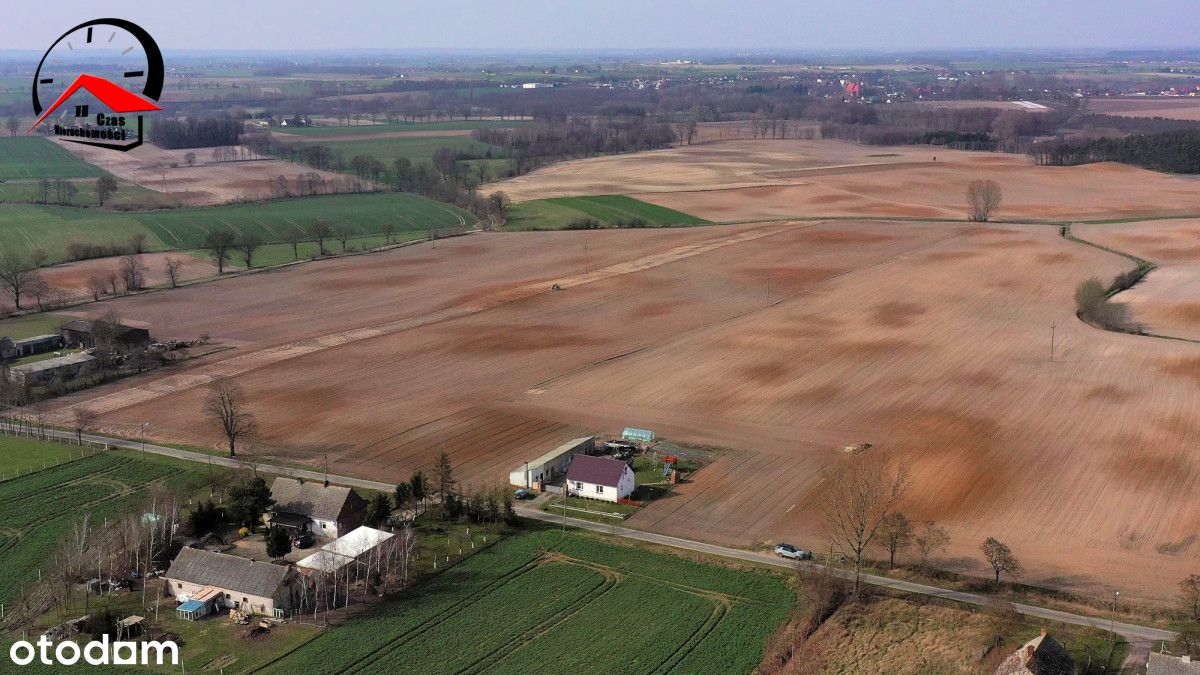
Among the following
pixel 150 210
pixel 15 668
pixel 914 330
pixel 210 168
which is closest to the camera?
pixel 15 668

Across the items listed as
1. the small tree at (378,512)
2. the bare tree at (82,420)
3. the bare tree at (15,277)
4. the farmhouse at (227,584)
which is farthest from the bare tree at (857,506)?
the bare tree at (15,277)

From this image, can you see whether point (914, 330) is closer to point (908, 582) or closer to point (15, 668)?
point (908, 582)

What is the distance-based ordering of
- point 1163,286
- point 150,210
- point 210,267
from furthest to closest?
point 150,210 < point 210,267 < point 1163,286

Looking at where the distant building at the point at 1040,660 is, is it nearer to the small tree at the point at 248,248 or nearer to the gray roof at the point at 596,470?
the gray roof at the point at 596,470

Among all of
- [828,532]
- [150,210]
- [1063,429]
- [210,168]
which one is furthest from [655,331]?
[210,168]

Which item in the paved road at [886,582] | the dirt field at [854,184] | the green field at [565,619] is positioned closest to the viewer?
the green field at [565,619]

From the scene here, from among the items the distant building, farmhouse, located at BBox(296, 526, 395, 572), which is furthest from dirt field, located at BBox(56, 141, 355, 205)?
the distant building
